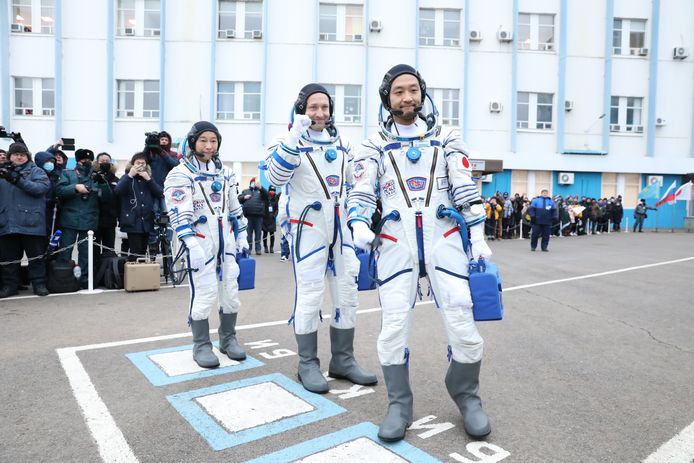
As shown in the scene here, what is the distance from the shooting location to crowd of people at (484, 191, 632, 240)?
2100 centimetres

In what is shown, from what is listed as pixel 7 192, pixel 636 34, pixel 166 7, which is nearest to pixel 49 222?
pixel 7 192

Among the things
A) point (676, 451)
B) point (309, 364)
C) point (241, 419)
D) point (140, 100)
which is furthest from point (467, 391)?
point (140, 100)

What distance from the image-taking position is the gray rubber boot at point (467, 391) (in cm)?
332

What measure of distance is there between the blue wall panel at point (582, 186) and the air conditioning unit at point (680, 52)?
7.29 meters

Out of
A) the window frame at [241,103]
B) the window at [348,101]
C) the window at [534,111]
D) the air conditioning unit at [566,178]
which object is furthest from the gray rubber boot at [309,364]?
the air conditioning unit at [566,178]

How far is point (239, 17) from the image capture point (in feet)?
77.5

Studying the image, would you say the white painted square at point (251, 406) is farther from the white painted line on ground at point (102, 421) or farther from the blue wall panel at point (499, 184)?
the blue wall panel at point (499, 184)

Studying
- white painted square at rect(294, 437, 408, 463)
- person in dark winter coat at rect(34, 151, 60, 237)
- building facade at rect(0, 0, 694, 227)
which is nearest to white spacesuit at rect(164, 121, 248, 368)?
white painted square at rect(294, 437, 408, 463)

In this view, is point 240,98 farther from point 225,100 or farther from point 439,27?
point 439,27

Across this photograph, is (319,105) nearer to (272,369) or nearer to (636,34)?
(272,369)

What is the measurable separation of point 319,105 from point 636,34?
29.1m

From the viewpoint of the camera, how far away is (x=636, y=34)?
27.0 m

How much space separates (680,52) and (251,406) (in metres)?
31.0

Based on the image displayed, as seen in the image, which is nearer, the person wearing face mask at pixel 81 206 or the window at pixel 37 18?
the person wearing face mask at pixel 81 206
